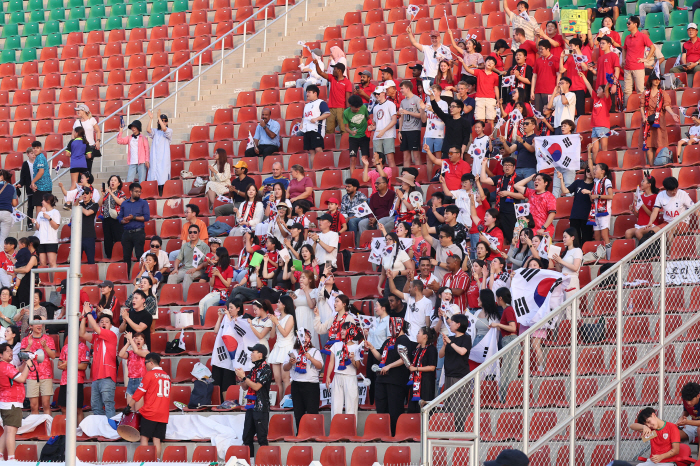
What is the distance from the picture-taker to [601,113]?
15961 millimetres

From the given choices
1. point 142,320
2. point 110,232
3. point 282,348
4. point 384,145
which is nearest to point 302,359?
point 282,348

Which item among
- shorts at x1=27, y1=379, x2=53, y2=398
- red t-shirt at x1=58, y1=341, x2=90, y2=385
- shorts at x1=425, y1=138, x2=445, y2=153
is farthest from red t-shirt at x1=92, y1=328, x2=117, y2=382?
shorts at x1=425, y1=138, x2=445, y2=153

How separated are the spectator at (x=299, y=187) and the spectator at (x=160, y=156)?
9.81 feet

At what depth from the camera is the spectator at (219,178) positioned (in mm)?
17891

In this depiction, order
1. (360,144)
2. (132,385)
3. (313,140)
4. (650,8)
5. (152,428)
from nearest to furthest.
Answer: (152,428), (132,385), (360,144), (313,140), (650,8)

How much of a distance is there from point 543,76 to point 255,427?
7.83 meters

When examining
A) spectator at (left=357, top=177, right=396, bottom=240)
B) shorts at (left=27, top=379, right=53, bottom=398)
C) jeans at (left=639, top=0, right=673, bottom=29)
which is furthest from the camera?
jeans at (left=639, top=0, right=673, bottom=29)

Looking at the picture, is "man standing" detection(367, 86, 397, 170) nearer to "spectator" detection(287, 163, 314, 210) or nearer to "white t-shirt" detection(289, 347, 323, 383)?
"spectator" detection(287, 163, 314, 210)

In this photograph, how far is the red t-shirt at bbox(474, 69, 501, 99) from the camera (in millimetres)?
16922

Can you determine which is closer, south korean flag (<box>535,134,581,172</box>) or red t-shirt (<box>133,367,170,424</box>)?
red t-shirt (<box>133,367,170,424</box>)

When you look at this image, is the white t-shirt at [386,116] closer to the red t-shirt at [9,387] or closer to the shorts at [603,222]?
the shorts at [603,222]

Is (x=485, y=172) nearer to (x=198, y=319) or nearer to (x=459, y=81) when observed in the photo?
(x=459, y=81)

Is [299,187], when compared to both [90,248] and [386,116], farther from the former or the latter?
[90,248]

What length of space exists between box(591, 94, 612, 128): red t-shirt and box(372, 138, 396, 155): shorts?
3.38m
